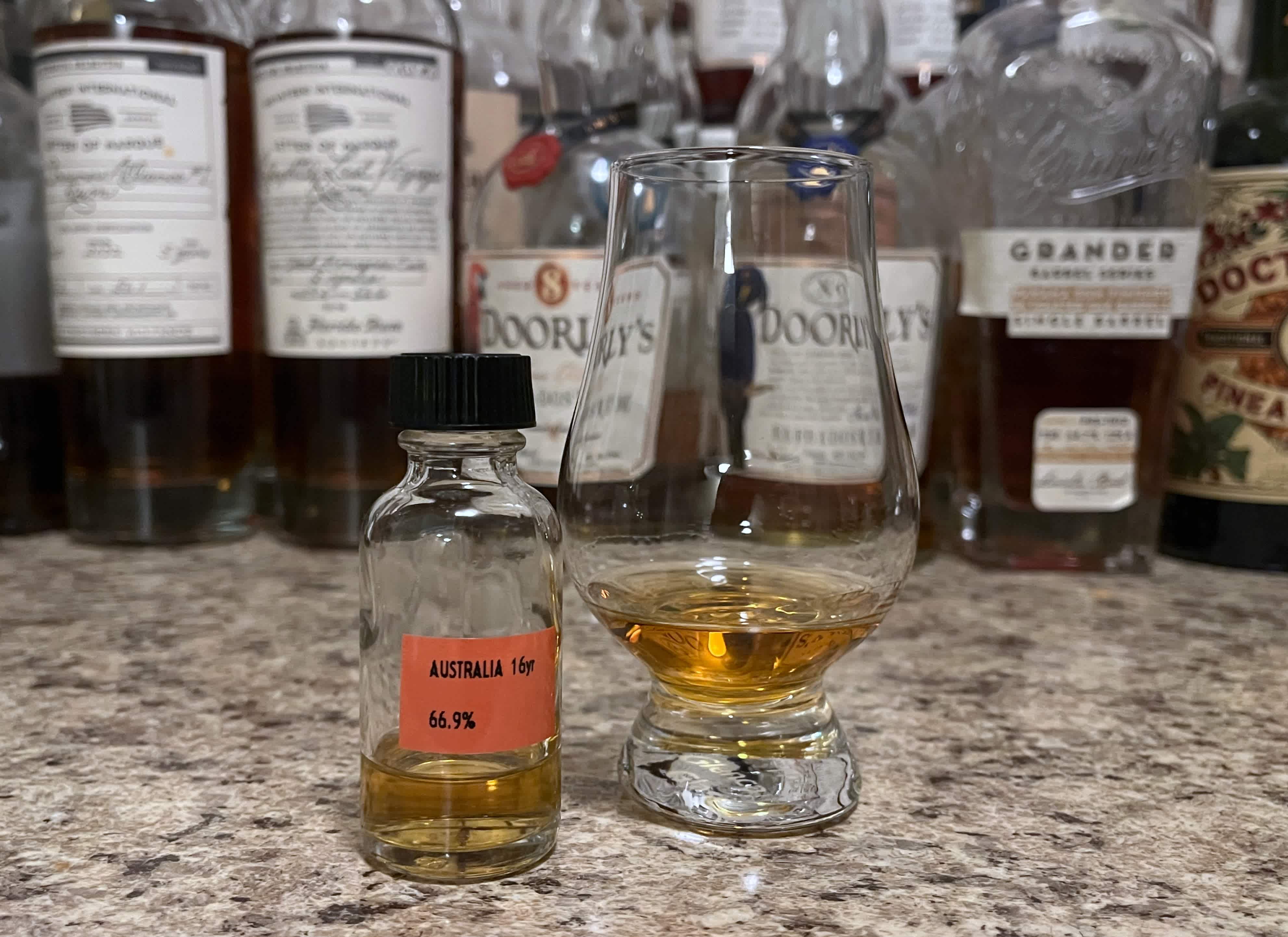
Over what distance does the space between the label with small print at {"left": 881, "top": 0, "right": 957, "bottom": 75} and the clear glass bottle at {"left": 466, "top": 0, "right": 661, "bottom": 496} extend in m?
0.30

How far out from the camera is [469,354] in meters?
0.35

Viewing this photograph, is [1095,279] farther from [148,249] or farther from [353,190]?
[148,249]

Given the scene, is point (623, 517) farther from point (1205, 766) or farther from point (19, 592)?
point (19, 592)

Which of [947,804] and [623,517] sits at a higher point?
[623,517]

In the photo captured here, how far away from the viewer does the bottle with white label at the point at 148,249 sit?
847 mm

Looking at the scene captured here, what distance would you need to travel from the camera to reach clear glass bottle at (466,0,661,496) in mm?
851

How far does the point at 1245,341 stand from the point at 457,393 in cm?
74

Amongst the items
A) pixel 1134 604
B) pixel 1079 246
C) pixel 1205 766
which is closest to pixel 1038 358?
pixel 1079 246

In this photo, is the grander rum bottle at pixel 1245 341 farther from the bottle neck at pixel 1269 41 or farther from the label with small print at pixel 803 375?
the label with small print at pixel 803 375

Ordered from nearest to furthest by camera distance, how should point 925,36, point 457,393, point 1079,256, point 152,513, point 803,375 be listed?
1. point 457,393
2. point 803,375
3. point 1079,256
4. point 152,513
5. point 925,36

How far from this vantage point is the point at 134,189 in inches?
33.7

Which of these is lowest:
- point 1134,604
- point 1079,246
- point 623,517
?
point 1134,604

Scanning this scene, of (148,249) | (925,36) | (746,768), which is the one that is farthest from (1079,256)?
(148,249)

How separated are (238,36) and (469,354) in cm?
69
